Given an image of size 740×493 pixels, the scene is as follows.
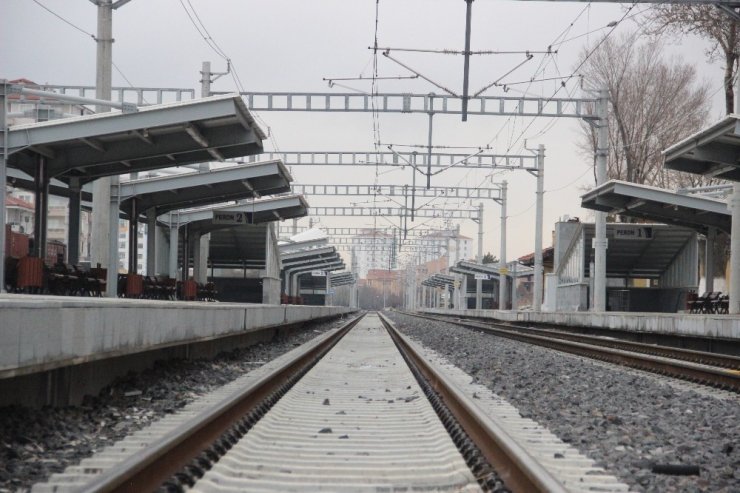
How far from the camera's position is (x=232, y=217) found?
3647 cm

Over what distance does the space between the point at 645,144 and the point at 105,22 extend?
38.2m

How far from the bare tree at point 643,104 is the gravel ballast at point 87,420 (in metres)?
44.8

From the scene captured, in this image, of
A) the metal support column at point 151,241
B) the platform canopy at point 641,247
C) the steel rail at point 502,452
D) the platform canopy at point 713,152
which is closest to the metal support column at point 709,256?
the platform canopy at point 641,247

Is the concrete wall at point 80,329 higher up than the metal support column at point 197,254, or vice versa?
the metal support column at point 197,254

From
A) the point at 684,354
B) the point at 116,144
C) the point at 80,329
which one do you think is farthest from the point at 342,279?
the point at 80,329

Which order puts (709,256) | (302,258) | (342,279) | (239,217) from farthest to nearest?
(342,279) → (302,258) → (709,256) → (239,217)

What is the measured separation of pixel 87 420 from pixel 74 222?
65.5 feet

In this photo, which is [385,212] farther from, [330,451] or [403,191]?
[330,451]

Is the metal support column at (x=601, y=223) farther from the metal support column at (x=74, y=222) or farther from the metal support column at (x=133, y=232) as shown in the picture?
the metal support column at (x=74, y=222)

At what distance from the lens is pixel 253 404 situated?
28.0ft

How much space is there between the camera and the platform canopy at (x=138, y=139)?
21.8 m

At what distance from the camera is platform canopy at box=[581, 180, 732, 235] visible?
32125 millimetres

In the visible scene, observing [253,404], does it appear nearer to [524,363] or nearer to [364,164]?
[524,363]

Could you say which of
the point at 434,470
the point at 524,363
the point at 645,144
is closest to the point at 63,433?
the point at 434,470
